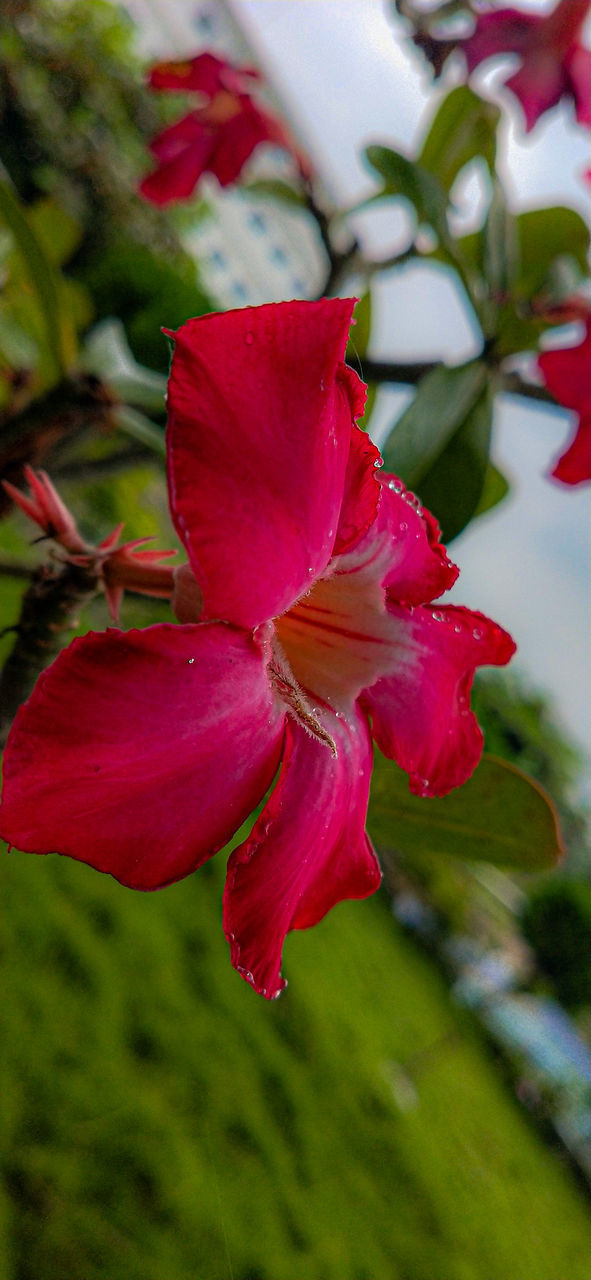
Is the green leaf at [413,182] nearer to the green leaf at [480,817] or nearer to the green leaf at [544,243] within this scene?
the green leaf at [544,243]

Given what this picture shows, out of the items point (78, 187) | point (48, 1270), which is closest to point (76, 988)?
point (48, 1270)

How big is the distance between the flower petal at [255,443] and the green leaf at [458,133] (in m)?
0.67

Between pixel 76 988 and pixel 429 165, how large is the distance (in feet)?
3.64

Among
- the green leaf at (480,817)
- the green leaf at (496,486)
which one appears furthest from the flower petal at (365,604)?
the green leaf at (496,486)

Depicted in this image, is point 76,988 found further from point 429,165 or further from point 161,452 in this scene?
point 429,165

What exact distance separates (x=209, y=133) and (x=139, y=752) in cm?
78

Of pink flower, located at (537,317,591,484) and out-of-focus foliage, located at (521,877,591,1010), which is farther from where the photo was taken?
out-of-focus foliage, located at (521,877,591,1010)

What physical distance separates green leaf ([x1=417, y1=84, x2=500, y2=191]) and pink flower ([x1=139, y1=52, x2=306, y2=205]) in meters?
0.16

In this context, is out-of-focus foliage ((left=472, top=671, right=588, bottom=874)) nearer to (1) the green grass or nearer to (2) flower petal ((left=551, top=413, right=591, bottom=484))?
(1) the green grass

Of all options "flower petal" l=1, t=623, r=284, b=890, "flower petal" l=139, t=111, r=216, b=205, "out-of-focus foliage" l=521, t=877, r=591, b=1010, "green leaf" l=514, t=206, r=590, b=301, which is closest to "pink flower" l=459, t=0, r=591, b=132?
"green leaf" l=514, t=206, r=590, b=301

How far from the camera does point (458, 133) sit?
0.76 m

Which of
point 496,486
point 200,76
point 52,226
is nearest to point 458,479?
point 496,486

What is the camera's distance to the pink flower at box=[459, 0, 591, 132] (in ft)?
2.14

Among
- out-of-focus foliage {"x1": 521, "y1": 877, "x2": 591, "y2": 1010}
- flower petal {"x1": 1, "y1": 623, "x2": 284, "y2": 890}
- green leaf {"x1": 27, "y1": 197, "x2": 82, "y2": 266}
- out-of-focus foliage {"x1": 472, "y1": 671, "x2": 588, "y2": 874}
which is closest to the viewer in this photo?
flower petal {"x1": 1, "y1": 623, "x2": 284, "y2": 890}
